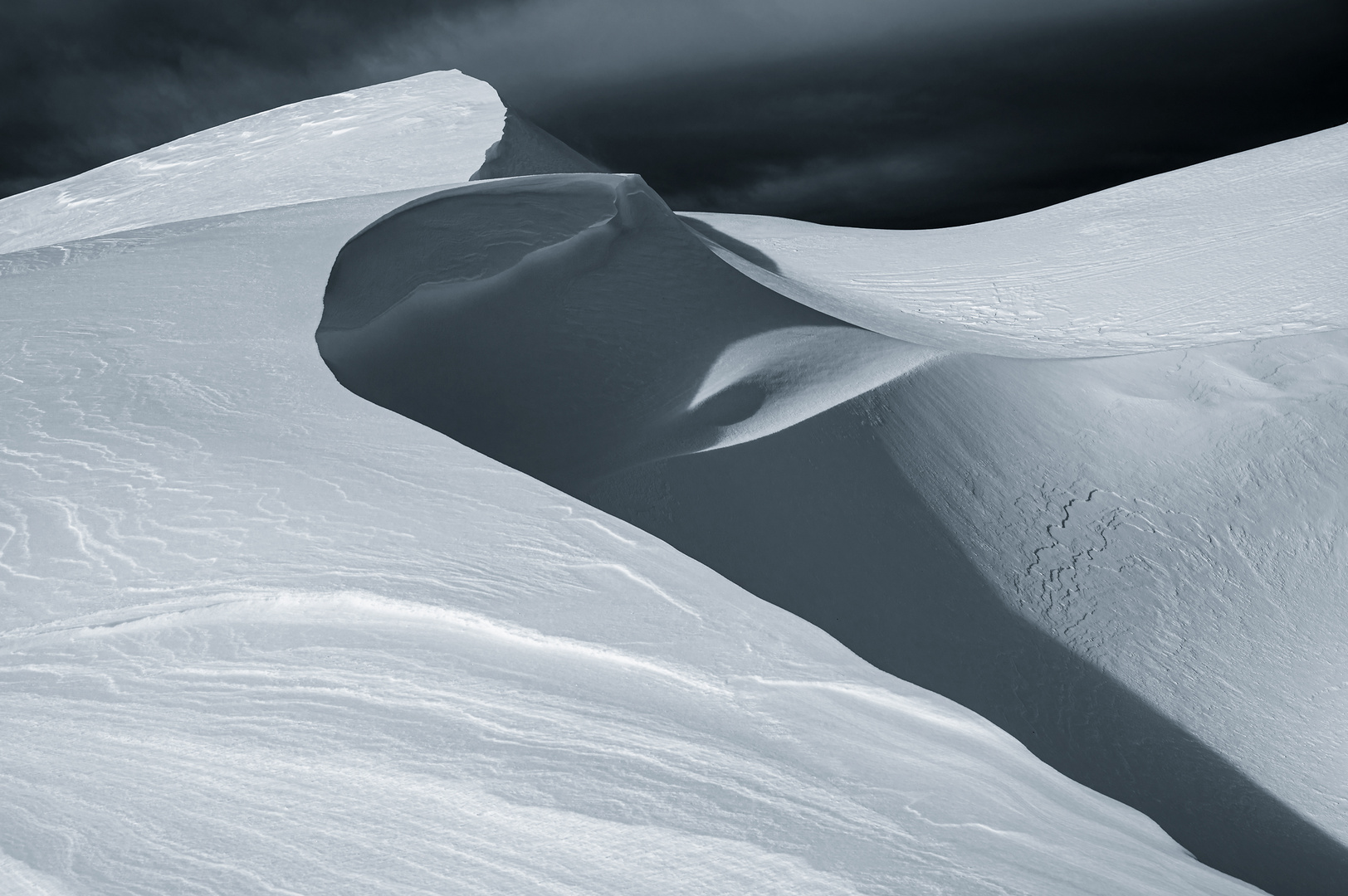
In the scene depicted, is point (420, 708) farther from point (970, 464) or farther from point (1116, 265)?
point (1116, 265)

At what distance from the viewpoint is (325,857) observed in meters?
1.39

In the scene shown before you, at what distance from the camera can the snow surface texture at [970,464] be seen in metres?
3.34

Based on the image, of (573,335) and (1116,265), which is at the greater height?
(1116,265)

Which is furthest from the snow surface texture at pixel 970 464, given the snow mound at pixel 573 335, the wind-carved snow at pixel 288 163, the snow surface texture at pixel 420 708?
the wind-carved snow at pixel 288 163

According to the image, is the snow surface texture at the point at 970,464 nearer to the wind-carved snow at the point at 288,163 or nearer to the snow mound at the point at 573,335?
the snow mound at the point at 573,335

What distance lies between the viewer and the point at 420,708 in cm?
178

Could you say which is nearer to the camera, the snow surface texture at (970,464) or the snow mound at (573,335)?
the snow surface texture at (970,464)

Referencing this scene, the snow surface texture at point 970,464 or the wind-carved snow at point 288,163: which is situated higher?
the wind-carved snow at point 288,163

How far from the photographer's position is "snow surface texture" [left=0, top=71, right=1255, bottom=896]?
1.41 meters

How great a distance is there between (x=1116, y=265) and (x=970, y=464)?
3.30 meters

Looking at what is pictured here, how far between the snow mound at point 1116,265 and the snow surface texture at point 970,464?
0.10 m

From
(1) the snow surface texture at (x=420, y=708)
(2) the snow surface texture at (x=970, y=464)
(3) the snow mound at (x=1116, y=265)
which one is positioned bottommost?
(1) the snow surface texture at (x=420, y=708)

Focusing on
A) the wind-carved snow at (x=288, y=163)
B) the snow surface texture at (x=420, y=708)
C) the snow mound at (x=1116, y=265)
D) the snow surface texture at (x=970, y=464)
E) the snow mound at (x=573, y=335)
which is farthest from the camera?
the wind-carved snow at (x=288, y=163)

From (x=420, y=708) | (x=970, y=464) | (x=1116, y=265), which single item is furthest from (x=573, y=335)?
(x=1116, y=265)
